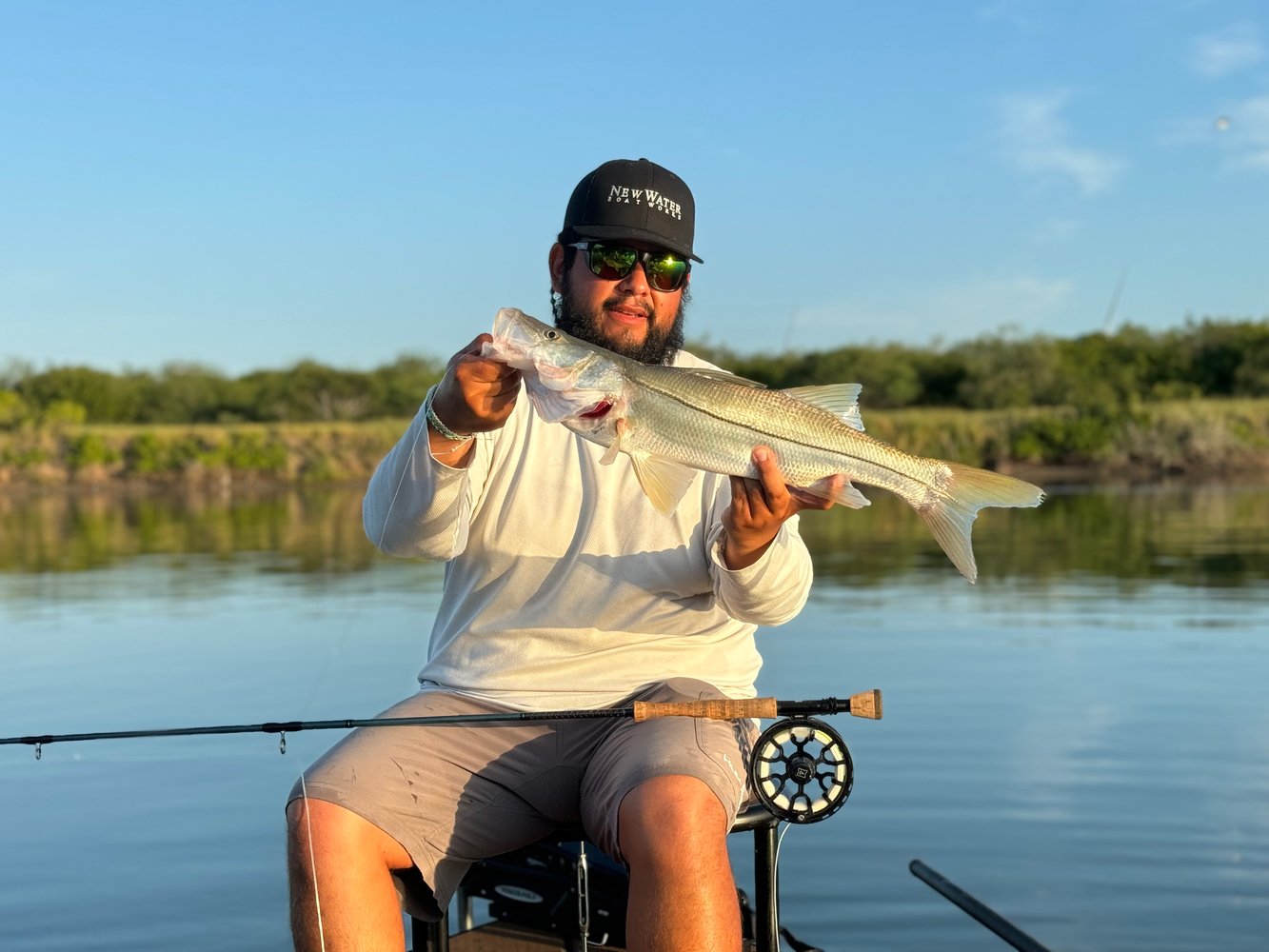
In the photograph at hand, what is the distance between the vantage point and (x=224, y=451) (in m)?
40.4

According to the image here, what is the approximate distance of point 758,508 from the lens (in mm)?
3340

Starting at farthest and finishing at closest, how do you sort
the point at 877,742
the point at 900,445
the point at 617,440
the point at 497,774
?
the point at 900,445, the point at 877,742, the point at 497,774, the point at 617,440

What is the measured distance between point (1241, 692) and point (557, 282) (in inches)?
231

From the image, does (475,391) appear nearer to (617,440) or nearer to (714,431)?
(617,440)

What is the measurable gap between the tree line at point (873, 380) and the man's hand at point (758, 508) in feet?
122

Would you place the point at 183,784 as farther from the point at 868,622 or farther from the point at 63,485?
the point at 63,485

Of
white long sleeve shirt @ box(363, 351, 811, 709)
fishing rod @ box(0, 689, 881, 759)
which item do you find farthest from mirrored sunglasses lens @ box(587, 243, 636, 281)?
fishing rod @ box(0, 689, 881, 759)

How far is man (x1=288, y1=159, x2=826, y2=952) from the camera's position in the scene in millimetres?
3104

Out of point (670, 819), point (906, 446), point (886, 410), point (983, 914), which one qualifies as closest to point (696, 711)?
point (670, 819)

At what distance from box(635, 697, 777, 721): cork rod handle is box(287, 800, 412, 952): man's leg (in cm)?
66

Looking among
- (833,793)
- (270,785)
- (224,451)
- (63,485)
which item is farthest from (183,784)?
(63,485)

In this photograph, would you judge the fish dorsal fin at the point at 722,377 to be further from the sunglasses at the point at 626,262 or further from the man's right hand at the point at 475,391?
the sunglasses at the point at 626,262

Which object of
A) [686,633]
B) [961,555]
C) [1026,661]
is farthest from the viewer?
[1026,661]

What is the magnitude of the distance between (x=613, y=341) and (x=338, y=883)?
165cm
